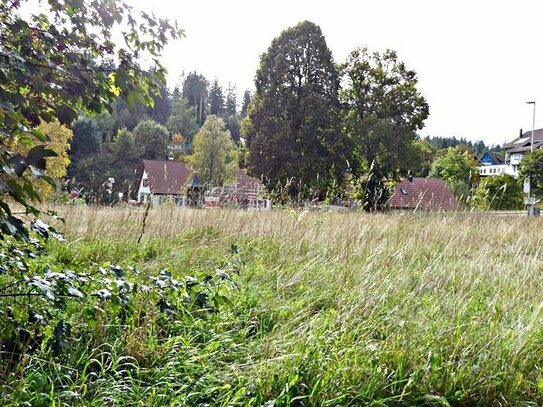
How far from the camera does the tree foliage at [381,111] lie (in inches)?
885

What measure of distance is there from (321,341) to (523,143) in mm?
81947

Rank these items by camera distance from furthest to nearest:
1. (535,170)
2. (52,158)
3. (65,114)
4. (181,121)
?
(181,121) → (535,170) → (65,114) → (52,158)

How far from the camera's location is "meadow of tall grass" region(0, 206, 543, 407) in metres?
1.85

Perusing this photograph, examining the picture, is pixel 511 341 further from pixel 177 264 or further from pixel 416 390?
pixel 177 264

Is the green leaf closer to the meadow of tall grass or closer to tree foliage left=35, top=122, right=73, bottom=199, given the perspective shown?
tree foliage left=35, top=122, right=73, bottom=199

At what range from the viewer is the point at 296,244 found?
451cm

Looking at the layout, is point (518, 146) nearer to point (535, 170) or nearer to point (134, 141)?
point (535, 170)

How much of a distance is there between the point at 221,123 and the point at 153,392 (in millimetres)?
37267

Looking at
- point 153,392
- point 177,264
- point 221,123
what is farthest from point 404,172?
point 153,392

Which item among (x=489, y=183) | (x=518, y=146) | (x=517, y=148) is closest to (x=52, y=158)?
(x=489, y=183)

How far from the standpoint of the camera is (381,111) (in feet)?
77.4

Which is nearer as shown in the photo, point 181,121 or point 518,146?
point 518,146

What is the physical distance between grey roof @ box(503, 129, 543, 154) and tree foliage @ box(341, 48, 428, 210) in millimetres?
55402

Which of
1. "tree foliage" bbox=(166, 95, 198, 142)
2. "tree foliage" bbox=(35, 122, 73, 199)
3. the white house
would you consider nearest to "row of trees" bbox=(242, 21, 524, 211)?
"tree foliage" bbox=(35, 122, 73, 199)
